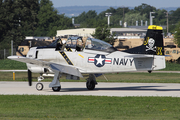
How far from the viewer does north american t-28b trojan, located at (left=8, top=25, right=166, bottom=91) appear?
1659cm

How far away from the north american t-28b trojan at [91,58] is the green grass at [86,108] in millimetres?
2653

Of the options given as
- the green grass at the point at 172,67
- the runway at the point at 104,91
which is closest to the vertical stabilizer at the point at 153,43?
the runway at the point at 104,91

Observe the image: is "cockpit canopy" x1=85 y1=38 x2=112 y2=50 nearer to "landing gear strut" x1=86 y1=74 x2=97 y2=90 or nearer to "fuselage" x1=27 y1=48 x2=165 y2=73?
"fuselage" x1=27 y1=48 x2=165 y2=73

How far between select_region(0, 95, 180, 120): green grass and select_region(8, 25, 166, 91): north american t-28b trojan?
265 centimetres

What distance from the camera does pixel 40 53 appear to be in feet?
58.1

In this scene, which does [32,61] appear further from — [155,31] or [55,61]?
[155,31]

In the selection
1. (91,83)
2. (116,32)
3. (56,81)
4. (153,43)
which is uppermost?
(116,32)

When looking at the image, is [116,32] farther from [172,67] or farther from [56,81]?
[56,81]

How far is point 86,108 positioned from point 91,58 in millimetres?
5620

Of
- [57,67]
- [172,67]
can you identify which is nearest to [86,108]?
[57,67]

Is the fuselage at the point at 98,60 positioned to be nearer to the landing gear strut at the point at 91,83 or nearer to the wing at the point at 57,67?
the wing at the point at 57,67

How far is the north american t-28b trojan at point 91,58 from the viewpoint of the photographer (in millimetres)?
16594

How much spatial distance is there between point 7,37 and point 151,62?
→ 54.0 metres

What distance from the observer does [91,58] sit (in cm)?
1714
